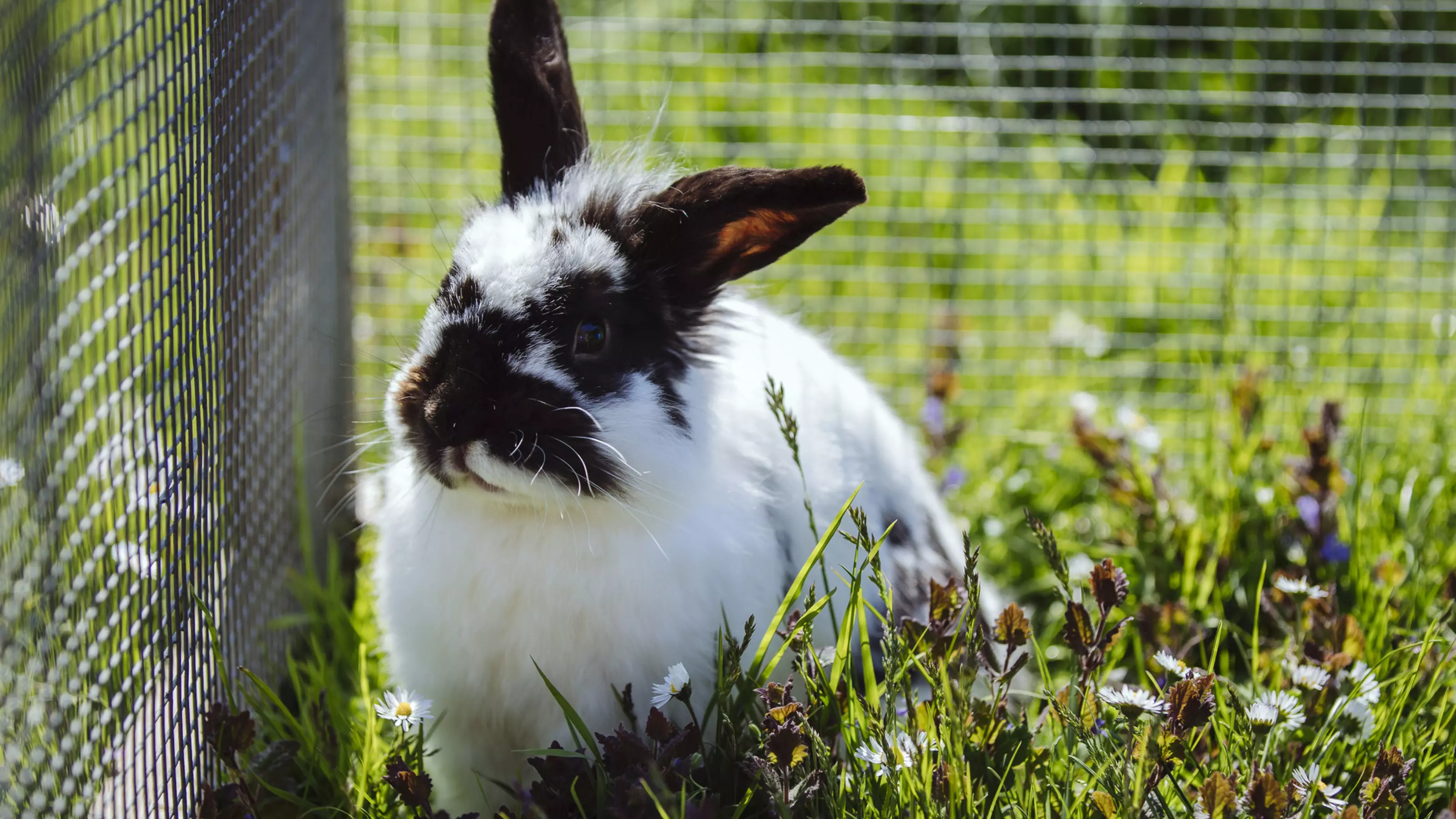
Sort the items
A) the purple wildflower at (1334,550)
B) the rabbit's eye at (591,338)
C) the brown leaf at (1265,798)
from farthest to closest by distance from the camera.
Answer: the purple wildflower at (1334,550) < the rabbit's eye at (591,338) < the brown leaf at (1265,798)

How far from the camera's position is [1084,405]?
10.8ft

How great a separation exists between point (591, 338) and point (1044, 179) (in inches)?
110

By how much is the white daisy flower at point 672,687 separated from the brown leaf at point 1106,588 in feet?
1.97

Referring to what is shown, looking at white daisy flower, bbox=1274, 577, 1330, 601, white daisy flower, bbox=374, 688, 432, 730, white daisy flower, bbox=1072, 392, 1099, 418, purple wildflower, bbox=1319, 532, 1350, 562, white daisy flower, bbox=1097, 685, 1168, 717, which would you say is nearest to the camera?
white daisy flower, bbox=1097, 685, 1168, 717

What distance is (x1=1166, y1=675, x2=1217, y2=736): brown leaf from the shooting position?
168 cm

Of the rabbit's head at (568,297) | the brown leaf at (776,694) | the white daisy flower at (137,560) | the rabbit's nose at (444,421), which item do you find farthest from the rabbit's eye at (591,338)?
the white daisy flower at (137,560)

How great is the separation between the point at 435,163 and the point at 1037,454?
1912 mm

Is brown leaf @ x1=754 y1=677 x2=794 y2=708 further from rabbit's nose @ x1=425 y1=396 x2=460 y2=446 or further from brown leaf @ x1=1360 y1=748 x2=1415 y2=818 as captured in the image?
brown leaf @ x1=1360 y1=748 x2=1415 y2=818

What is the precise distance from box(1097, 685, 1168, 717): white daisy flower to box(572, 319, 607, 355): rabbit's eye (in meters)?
0.88

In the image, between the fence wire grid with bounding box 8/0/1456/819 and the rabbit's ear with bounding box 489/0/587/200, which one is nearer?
the fence wire grid with bounding box 8/0/1456/819

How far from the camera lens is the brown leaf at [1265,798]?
1.63 m

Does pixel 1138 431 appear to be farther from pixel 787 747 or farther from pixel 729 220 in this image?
pixel 787 747

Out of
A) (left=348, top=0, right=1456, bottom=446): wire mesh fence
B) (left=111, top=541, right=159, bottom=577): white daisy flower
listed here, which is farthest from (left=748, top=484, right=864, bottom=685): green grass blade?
(left=348, top=0, right=1456, bottom=446): wire mesh fence

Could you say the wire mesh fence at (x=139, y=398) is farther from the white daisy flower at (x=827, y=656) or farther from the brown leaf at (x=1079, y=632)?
the brown leaf at (x=1079, y=632)
